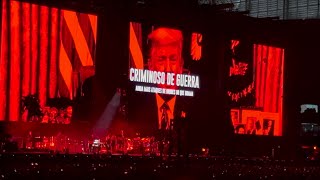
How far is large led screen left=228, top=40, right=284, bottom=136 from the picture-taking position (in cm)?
2641

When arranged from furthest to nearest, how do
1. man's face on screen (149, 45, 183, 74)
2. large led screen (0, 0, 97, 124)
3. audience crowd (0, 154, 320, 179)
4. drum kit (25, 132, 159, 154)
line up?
man's face on screen (149, 45, 183, 74) < large led screen (0, 0, 97, 124) < drum kit (25, 132, 159, 154) < audience crowd (0, 154, 320, 179)

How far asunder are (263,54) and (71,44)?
9403 millimetres

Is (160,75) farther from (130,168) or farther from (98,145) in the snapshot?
(130,168)

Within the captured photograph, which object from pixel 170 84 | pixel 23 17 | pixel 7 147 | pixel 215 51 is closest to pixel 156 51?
pixel 170 84

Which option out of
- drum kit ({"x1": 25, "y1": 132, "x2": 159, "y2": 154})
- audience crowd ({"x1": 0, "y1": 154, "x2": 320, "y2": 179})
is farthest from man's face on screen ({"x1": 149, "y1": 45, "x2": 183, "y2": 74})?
audience crowd ({"x1": 0, "y1": 154, "x2": 320, "y2": 179})

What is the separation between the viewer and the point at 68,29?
2139 cm

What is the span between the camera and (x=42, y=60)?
2073cm

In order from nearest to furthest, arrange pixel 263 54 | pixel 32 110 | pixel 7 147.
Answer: pixel 7 147 → pixel 32 110 → pixel 263 54

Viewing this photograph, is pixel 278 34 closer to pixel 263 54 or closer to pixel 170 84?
pixel 263 54

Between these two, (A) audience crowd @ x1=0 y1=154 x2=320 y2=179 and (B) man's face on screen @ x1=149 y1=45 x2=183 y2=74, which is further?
(B) man's face on screen @ x1=149 y1=45 x2=183 y2=74

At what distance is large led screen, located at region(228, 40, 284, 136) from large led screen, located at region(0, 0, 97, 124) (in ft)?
22.4

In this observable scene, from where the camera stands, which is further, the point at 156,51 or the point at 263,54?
the point at 263,54

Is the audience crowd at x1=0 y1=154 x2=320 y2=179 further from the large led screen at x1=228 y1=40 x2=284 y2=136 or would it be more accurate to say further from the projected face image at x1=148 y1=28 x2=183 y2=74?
the large led screen at x1=228 y1=40 x2=284 y2=136

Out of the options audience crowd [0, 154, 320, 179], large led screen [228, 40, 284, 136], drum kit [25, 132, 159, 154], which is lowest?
audience crowd [0, 154, 320, 179]
